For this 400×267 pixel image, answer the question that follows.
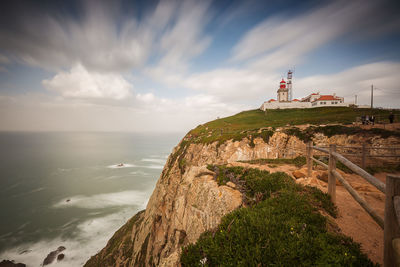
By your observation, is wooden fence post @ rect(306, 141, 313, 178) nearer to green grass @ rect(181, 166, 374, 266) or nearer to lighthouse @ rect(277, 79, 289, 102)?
green grass @ rect(181, 166, 374, 266)

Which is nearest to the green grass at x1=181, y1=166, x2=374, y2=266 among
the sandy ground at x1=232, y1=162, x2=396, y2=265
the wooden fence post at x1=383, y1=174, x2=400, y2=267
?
the sandy ground at x1=232, y1=162, x2=396, y2=265

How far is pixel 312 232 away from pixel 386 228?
1.66m

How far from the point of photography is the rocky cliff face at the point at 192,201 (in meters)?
7.98

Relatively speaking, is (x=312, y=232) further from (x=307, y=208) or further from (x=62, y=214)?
(x=62, y=214)

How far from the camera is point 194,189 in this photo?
33.7 feet

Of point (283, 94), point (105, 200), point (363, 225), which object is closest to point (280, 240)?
point (363, 225)

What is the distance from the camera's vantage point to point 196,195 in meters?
9.72

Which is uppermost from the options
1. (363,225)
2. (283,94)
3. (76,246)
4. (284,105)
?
(283,94)

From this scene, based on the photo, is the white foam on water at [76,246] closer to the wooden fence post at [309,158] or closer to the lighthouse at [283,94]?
the wooden fence post at [309,158]

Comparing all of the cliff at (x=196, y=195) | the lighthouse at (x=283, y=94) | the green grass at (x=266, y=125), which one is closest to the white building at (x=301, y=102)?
the lighthouse at (x=283, y=94)

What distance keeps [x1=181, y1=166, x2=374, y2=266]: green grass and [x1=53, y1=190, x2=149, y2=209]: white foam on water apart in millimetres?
66098

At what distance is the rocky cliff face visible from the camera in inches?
314

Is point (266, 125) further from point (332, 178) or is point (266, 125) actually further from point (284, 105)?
point (332, 178)

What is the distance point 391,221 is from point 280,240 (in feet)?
6.60
